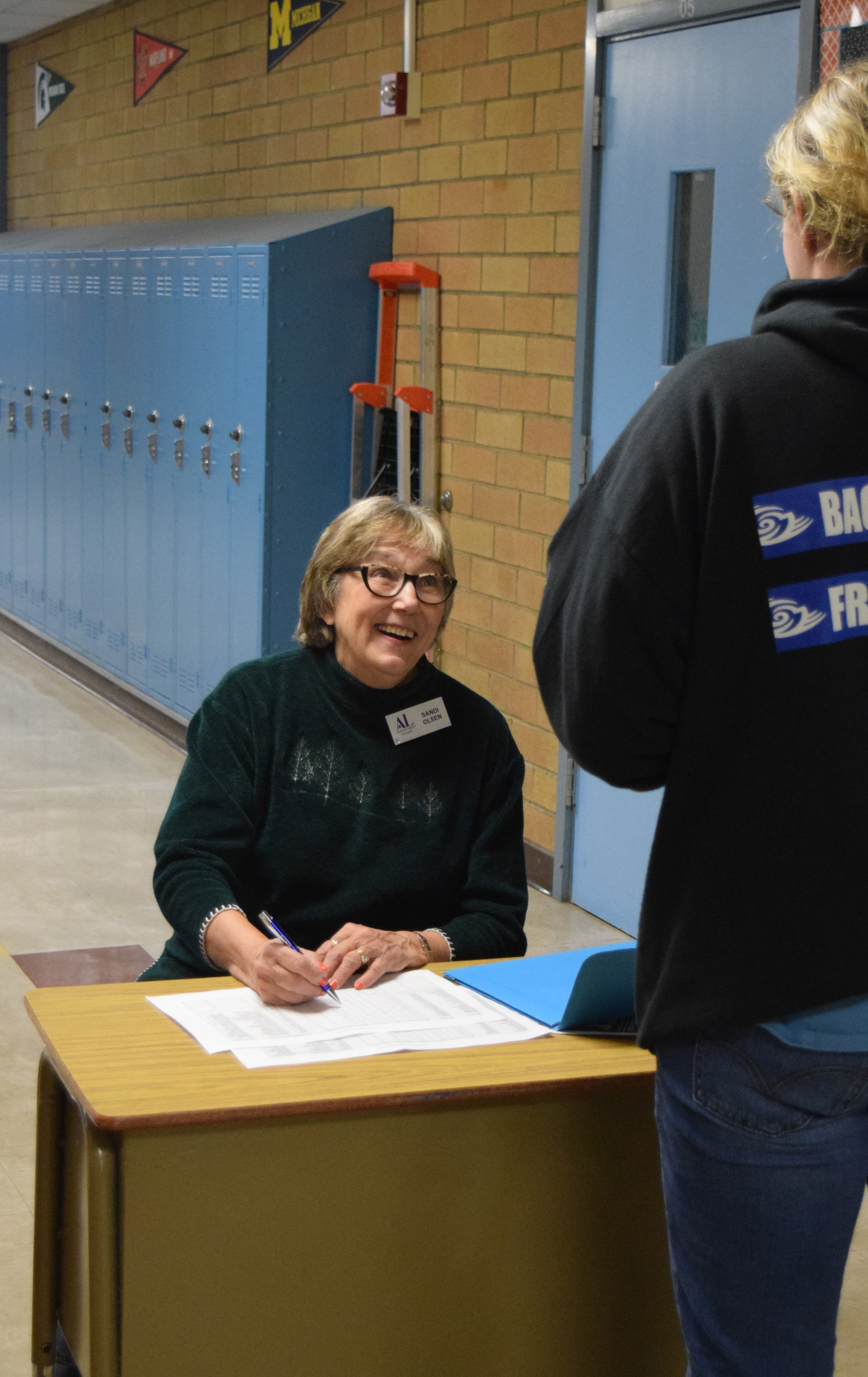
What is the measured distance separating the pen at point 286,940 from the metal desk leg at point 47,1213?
29 centimetres

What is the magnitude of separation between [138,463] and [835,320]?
5707mm

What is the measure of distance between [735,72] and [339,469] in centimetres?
222

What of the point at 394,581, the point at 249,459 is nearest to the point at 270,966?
the point at 394,581

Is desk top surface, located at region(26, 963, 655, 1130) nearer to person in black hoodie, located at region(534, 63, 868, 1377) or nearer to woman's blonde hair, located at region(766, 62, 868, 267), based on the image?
person in black hoodie, located at region(534, 63, 868, 1377)

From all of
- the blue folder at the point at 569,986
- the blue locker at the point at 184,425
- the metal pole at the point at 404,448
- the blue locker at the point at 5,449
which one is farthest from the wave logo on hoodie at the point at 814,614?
the blue locker at the point at 5,449

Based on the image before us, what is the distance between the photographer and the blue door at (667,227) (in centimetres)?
357

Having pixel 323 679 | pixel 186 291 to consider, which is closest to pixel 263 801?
pixel 323 679

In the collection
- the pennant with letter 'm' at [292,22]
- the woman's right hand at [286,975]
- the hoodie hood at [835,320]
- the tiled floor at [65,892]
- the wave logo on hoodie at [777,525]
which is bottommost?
the tiled floor at [65,892]

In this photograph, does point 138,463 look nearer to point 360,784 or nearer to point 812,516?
point 360,784

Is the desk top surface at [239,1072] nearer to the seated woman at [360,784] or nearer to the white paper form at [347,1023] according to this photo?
the white paper form at [347,1023]

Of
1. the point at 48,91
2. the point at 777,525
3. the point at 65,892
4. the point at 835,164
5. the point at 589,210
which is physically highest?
the point at 48,91

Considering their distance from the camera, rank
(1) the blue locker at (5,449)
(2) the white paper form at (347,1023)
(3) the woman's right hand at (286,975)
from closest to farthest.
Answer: (2) the white paper form at (347,1023) < (3) the woman's right hand at (286,975) < (1) the blue locker at (5,449)

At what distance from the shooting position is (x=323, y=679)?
213 centimetres

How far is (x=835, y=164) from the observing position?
3.58 feet
